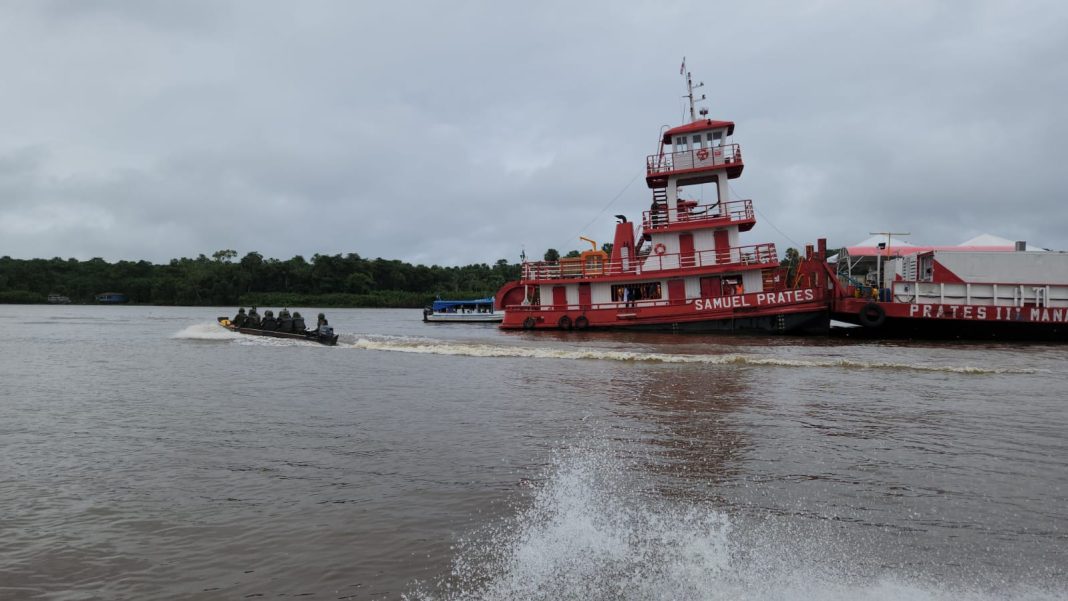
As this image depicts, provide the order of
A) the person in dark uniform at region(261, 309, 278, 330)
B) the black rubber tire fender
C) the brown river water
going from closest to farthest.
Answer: the brown river water → the black rubber tire fender → the person in dark uniform at region(261, 309, 278, 330)

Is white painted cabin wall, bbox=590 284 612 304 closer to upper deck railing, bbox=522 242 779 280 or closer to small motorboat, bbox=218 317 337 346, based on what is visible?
upper deck railing, bbox=522 242 779 280

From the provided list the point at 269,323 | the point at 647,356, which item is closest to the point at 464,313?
the point at 269,323

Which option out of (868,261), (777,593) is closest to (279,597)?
(777,593)

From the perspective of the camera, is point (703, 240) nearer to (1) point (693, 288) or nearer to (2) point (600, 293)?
(1) point (693, 288)

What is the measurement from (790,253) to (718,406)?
187 ft

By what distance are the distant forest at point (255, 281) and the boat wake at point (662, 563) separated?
76.7 meters

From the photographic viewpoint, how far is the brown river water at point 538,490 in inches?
144

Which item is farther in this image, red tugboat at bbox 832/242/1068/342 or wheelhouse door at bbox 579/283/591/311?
wheelhouse door at bbox 579/283/591/311

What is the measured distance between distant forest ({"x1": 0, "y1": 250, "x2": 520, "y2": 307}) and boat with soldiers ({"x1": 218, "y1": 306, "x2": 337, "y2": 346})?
2154 inches

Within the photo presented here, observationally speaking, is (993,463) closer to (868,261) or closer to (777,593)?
(777,593)

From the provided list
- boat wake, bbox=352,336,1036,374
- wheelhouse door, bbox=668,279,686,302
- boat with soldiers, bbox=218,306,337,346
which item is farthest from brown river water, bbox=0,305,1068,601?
wheelhouse door, bbox=668,279,686,302

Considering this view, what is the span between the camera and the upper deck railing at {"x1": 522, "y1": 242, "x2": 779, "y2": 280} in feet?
80.3

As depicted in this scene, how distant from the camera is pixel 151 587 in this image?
3.59 metres

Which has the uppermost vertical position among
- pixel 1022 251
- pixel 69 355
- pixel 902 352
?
pixel 1022 251
